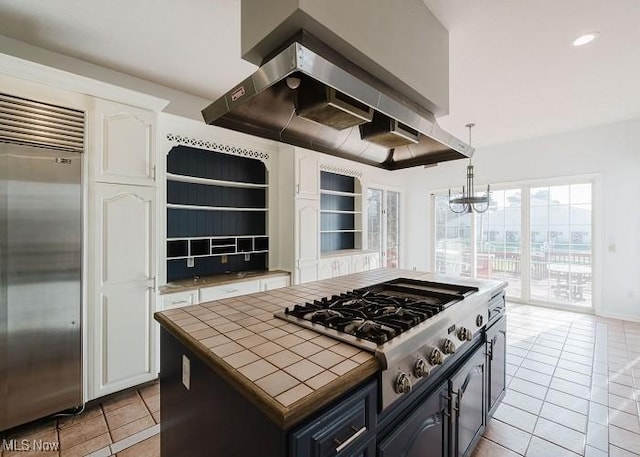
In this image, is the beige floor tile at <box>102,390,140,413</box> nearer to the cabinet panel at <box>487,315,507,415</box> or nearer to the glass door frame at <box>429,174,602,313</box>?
the cabinet panel at <box>487,315,507,415</box>

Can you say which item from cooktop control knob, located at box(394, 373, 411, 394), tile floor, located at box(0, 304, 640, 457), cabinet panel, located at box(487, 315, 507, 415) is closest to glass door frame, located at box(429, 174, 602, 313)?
tile floor, located at box(0, 304, 640, 457)

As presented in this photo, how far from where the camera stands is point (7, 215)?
1819 millimetres

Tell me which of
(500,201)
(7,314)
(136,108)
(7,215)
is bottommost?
(7,314)

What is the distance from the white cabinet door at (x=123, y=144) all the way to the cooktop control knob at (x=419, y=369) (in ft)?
8.03

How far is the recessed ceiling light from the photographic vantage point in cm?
214

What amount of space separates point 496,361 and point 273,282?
89.7 inches

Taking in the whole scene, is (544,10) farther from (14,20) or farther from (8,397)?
(8,397)

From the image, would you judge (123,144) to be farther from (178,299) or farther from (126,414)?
(126,414)

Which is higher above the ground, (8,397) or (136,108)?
(136,108)

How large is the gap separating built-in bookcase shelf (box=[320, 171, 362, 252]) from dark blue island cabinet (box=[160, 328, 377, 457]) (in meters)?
3.58

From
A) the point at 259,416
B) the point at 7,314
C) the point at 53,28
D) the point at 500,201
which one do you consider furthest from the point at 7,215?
the point at 500,201

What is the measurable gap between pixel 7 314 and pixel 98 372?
0.73 m

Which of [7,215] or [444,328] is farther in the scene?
[7,215]

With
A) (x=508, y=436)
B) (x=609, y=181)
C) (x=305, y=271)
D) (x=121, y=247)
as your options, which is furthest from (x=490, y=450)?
(x=609, y=181)
